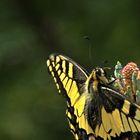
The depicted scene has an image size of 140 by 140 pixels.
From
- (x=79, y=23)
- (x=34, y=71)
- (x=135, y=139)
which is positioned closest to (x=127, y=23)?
(x=79, y=23)

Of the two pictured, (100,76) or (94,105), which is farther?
(94,105)

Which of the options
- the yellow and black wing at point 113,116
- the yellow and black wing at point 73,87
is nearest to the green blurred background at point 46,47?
the yellow and black wing at point 73,87

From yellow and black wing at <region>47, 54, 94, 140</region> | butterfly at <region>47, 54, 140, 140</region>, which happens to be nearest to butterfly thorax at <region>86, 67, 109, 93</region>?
butterfly at <region>47, 54, 140, 140</region>

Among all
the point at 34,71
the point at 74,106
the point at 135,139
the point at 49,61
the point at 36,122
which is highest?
the point at 34,71

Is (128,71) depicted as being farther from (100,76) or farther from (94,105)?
(94,105)

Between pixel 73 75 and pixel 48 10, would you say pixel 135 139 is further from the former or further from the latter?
pixel 48 10

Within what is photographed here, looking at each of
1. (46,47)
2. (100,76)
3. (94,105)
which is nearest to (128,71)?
(100,76)

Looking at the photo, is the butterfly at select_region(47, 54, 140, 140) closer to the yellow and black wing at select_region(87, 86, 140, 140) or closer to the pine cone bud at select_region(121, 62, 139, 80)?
the yellow and black wing at select_region(87, 86, 140, 140)
